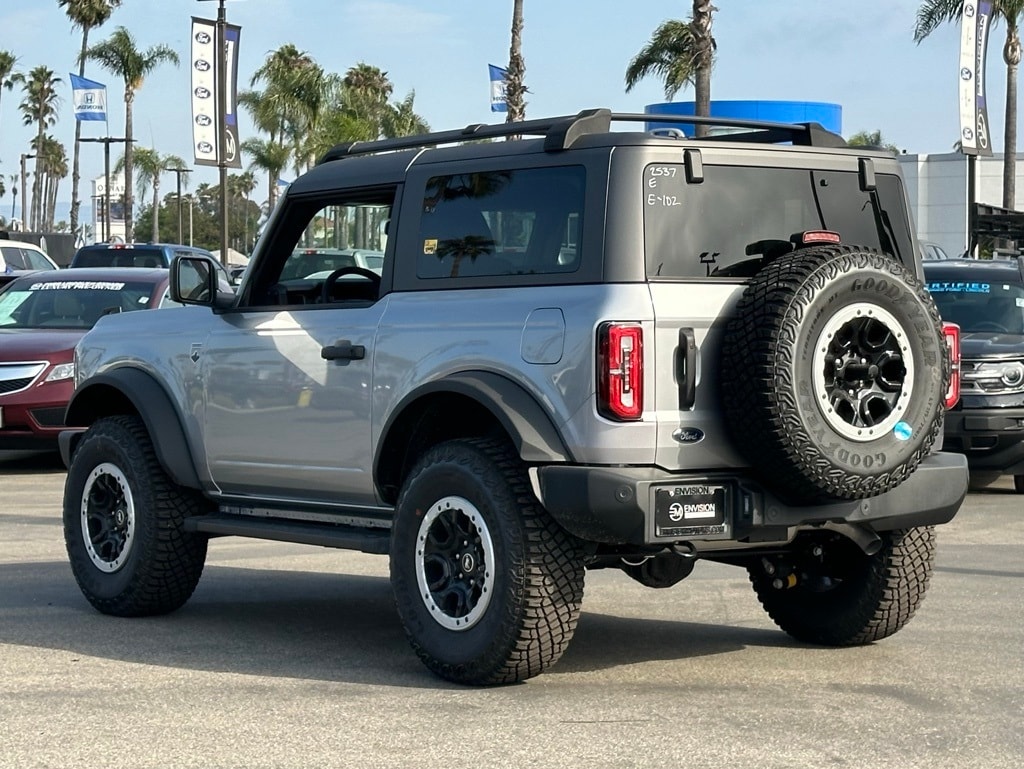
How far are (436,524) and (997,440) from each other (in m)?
8.05

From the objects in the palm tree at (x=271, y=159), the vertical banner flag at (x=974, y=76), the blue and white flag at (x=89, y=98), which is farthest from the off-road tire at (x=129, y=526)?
the palm tree at (x=271, y=159)

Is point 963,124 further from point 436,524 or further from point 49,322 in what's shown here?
point 436,524

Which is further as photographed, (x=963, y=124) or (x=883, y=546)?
(x=963, y=124)

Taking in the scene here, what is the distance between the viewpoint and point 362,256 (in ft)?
24.6

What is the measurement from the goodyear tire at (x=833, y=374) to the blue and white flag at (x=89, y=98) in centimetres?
5311

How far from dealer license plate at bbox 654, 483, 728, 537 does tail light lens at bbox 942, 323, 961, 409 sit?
1071mm

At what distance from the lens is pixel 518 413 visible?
6.38 meters

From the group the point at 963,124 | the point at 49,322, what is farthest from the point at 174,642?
the point at 963,124

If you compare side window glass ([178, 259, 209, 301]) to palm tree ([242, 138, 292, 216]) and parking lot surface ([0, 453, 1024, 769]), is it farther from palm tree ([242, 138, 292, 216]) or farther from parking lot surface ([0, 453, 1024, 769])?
palm tree ([242, 138, 292, 216])

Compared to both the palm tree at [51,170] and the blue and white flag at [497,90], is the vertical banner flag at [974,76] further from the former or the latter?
the palm tree at [51,170]

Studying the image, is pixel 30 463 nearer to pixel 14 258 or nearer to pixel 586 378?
pixel 14 258

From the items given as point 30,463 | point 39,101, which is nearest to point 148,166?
point 39,101

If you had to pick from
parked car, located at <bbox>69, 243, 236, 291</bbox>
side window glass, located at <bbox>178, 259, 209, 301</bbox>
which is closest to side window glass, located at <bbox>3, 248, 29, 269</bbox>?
parked car, located at <bbox>69, 243, 236, 291</bbox>

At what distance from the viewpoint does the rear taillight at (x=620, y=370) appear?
6168 mm
